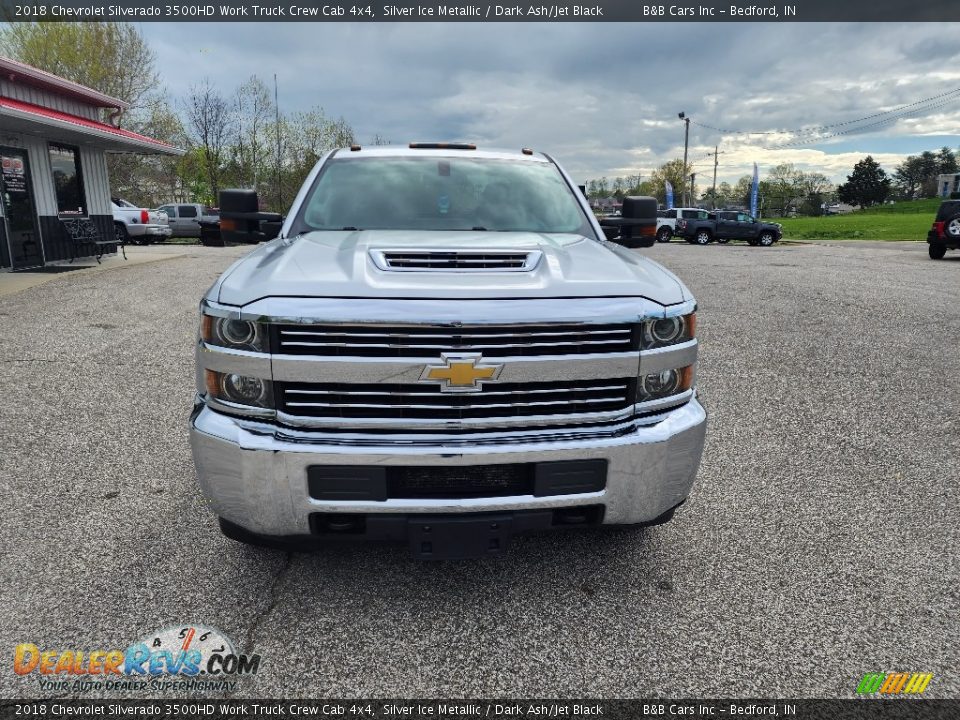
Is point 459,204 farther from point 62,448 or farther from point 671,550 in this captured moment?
point 62,448

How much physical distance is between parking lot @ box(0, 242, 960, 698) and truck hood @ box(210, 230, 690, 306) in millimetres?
1011

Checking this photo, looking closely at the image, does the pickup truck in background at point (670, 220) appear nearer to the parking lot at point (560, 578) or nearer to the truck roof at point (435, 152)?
the parking lot at point (560, 578)

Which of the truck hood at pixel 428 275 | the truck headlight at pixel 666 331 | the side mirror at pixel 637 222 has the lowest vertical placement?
the truck headlight at pixel 666 331

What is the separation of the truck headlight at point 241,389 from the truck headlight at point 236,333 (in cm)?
11

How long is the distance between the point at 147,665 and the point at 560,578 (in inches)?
62.5

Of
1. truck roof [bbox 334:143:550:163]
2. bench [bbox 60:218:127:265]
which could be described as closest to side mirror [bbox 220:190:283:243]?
truck roof [bbox 334:143:550:163]

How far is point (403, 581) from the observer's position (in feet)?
8.96

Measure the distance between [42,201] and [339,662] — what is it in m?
16.1

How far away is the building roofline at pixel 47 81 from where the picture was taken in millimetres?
13234

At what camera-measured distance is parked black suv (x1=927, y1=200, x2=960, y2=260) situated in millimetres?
17688

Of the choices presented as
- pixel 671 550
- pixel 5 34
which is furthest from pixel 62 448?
pixel 5 34

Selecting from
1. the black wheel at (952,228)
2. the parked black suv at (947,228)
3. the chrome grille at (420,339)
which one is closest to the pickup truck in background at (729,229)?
the parked black suv at (947,228)

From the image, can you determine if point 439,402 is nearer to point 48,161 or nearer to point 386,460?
point 386,460

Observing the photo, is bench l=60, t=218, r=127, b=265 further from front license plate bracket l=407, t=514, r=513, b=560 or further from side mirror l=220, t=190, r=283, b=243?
front license plate bracket l=407, t=514, r=513, b=560
